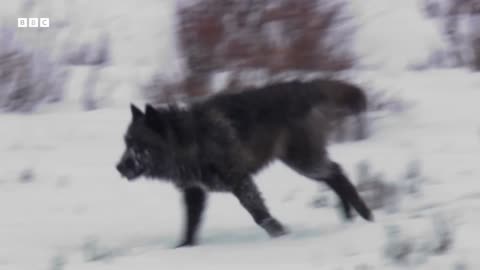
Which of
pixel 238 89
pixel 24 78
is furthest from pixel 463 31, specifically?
pixel 24 78

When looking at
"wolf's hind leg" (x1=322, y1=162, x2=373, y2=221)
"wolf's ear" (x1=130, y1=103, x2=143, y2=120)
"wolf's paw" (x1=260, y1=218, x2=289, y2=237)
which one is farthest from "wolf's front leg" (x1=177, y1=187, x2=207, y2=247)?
"wolf's hind leg" (x1=322, y1=162, x2=373, y2=221)

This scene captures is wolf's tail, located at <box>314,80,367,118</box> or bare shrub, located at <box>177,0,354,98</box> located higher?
wolf's tail, located at <box>314,80,367,118</box>

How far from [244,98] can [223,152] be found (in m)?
0.45

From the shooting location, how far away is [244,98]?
770cm

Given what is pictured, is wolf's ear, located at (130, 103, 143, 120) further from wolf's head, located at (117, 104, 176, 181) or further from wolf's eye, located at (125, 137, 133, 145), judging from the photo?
wolf's eye, located at (125, 137, 133, 145)

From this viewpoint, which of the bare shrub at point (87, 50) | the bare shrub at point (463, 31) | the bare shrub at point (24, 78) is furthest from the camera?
the bare shrub at point (87, 50)

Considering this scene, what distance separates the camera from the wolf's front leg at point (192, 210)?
7.63m

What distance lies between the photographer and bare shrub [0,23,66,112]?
40.7ft

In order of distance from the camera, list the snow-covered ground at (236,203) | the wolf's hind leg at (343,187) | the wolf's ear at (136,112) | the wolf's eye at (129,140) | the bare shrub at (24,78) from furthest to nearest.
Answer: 1. the bare shrub at (24,78)
2. the wolf's hind leg at (343,187)
3. the wolf's eye at (129,140)
4. the wolf's ear at (136,112)
5. the snow-covered ground at (236,203)

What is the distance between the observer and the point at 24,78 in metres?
12.5

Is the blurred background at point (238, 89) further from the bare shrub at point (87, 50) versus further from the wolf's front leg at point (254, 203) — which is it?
the wolf's front leg at point (254, 203)

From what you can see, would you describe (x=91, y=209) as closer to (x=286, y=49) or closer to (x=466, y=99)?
(x=286, y=49)

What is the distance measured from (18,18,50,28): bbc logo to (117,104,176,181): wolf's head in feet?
24.1

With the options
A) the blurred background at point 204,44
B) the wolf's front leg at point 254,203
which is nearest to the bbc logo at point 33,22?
the blurred background at point 204,44
